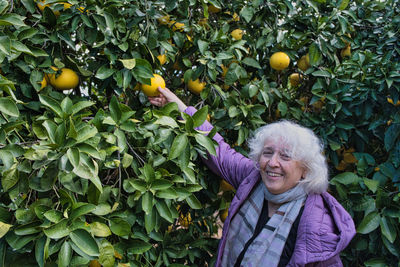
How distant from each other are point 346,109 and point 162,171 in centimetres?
118

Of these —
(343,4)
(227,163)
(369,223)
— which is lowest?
(227,163)

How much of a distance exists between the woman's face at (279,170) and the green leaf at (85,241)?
34.4 inches

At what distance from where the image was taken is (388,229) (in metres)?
1.90

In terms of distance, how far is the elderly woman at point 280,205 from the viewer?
1670mm

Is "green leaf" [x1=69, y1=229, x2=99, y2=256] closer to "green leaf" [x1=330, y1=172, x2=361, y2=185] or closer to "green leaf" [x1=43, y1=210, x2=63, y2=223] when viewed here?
"green leaf" [x1=43, y1=210, x2=63, y2=223]

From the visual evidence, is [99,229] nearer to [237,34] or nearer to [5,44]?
[5,44]

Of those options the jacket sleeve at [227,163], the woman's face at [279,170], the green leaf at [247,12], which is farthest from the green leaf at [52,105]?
the green leaf at [247,12]

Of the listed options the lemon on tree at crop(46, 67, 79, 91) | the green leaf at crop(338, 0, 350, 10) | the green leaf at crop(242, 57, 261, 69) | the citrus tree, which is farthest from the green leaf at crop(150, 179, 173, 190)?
the green leaf at crop(338, 0, 350, 10)

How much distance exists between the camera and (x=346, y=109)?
2.22m

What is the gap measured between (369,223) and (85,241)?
1359mm

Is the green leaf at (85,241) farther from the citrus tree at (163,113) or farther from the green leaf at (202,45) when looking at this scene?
the green leaf at (202,45)

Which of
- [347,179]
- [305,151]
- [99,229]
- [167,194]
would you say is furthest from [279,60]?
[99,229]

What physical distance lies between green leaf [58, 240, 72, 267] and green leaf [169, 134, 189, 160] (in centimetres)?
47

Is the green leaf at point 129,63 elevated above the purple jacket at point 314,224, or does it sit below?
above
